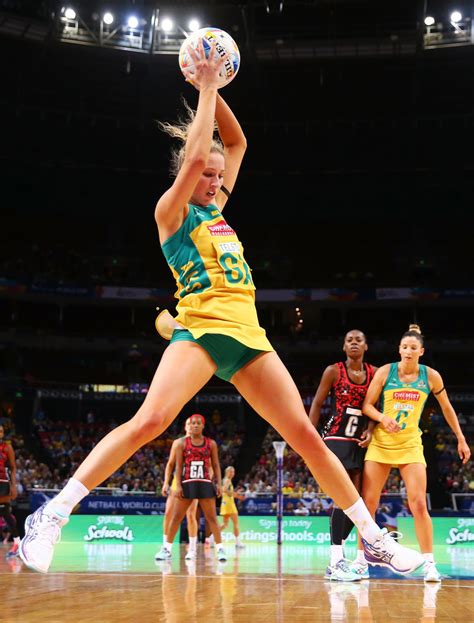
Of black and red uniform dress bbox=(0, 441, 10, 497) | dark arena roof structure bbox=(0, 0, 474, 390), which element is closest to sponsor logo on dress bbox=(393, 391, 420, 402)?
black and red uniform dress bbox=(0, 441, 10, 497)

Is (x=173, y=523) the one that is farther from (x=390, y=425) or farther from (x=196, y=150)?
(x=196, y=150)

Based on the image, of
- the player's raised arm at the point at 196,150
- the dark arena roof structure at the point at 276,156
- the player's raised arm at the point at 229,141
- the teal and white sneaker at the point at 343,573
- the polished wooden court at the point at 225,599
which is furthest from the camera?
the dark arena roof structure at the point at 276,156

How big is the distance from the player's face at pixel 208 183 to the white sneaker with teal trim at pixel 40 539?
196cm

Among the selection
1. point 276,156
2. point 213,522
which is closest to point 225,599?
point 213,522

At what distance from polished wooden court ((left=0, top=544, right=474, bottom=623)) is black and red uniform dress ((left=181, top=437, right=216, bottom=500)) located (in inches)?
160

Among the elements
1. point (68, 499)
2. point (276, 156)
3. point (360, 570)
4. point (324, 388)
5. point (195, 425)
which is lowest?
point (360, 570)

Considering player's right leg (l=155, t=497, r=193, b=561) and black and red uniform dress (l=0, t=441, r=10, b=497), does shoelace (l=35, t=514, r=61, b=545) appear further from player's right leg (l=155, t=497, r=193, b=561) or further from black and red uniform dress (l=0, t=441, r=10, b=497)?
black and red uniform dress (l=0, t=441, r=10, b=497)

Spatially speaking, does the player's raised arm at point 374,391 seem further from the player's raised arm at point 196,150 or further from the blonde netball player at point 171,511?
the blonde netball player at point 171,511

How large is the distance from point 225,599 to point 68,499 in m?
2.07

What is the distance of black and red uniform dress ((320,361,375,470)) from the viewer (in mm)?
8094

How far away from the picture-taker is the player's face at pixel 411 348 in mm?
7773

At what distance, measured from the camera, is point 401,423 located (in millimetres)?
7855

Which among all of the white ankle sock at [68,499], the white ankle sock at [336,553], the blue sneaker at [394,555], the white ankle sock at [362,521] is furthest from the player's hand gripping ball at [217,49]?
the white ankle sock at [336,553]

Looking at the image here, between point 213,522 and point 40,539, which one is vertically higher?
point 40,539
